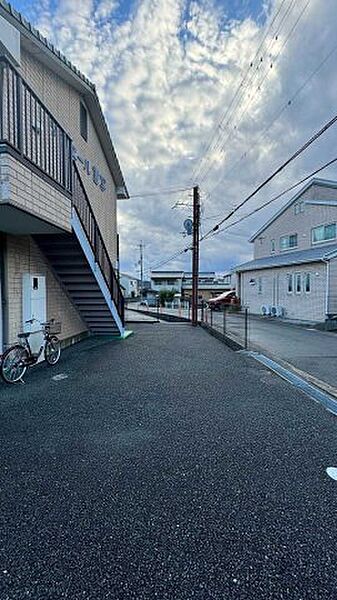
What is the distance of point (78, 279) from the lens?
25.8ft

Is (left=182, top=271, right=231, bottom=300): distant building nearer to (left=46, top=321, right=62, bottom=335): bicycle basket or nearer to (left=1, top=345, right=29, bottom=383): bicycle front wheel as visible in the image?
(left=46, top=321, right=62, bottom=335): bicycle basket

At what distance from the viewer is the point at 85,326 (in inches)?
396

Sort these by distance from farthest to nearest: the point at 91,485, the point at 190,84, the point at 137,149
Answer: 1. the point at 137,149
2. the point at 190,84
3. the point at 91,485

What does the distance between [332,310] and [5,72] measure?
15750 mm

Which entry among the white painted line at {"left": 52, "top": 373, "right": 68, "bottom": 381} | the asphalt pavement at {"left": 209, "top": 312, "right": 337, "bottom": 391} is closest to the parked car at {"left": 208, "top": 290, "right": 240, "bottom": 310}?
the asphalt pavement at {"left": 209, "top": 312, "right": 337, "bottom": 391}

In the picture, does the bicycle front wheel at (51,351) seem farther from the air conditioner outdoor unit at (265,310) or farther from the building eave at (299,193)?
the building eave at (299,193)

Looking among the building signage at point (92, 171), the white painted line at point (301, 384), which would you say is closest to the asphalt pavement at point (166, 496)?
the white painted line at point (301, 384)

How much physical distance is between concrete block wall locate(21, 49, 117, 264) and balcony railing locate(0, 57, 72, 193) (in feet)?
8.14

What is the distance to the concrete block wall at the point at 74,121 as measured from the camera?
709 centimetres

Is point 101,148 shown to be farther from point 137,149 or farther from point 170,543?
point 170,543

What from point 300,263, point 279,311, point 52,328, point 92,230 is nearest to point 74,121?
point 92,230

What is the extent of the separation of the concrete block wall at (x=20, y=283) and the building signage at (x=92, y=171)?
10.7ft

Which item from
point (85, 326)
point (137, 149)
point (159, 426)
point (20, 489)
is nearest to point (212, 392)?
point (159, 426)

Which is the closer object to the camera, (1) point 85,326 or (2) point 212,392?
(2) point 212,392
